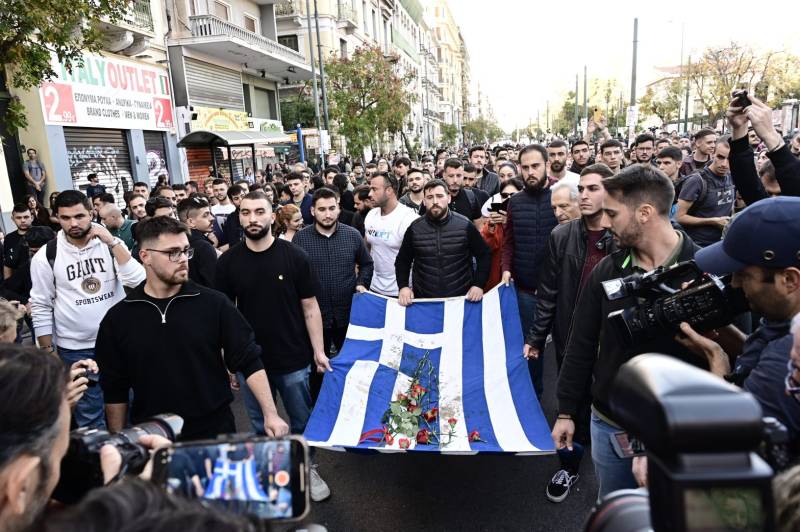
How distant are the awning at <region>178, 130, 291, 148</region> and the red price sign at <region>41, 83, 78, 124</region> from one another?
11.3ft

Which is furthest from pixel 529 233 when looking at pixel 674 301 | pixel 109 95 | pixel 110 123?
pixel 109 95

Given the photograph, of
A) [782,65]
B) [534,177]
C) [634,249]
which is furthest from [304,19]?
[634,249]

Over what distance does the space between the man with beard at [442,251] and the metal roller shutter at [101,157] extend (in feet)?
39.1

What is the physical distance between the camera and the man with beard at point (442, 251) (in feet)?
16.1

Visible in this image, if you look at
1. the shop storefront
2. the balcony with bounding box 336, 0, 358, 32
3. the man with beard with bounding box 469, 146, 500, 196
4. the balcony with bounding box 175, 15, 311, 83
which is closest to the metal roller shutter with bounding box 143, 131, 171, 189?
the shop storefront

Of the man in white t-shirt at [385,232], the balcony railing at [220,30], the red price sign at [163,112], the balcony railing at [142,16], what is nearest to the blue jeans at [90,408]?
the man in white t-shirt at [385,232]

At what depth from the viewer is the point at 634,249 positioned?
7.97 feet

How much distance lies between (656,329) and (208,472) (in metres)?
1.66

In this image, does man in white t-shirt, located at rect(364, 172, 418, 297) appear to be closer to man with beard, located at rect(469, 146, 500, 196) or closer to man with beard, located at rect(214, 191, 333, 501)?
man with beard, located at rect(214, 191, 333, 501)

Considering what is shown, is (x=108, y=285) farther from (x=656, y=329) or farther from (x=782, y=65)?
(x=782, y=65)

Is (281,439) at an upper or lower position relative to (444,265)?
upper

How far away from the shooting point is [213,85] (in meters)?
20.8

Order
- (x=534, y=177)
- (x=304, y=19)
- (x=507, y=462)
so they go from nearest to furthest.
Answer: (x=507, y=462) < (x=534, y=177) < (x=304, y=19)

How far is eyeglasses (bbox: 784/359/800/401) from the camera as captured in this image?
128 centimetres
